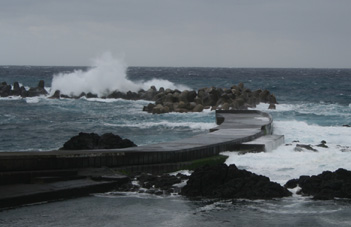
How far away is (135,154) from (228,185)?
333 centimetres

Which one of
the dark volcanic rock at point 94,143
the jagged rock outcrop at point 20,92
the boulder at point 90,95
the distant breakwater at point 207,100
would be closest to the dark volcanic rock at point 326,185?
the dark volcanic rock at point 94,143

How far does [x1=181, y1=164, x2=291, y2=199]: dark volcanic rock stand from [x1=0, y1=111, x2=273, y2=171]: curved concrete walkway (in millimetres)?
2605

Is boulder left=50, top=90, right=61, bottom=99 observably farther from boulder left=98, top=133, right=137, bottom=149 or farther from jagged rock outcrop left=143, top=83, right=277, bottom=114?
boulder left=98, top=133, right=137, bottom=149

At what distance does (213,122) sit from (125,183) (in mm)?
18856

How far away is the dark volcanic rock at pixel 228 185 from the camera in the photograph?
14.7 m

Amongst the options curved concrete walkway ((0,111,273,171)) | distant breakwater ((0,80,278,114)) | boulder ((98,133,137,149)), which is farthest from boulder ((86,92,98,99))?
boulder ((98,133,137,149))

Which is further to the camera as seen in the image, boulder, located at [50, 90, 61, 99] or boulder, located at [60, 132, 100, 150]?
boulder, located at [50, 90, 61, 99]

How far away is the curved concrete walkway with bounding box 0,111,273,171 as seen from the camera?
15.5m

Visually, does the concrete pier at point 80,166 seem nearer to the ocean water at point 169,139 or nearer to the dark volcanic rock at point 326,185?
the ocean water at point 169,139

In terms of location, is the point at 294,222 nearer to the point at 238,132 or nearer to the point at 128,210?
the point at 128,210

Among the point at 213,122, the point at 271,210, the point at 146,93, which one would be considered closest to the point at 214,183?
the point at 271,210

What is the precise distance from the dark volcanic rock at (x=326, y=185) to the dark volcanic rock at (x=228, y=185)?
54 centimetres

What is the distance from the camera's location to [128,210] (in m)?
13.4

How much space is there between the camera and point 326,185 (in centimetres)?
1493
